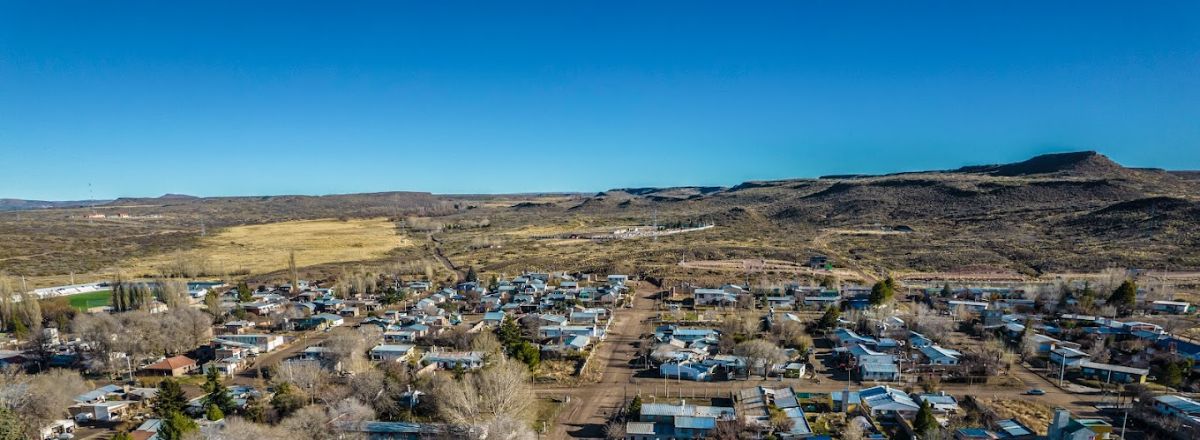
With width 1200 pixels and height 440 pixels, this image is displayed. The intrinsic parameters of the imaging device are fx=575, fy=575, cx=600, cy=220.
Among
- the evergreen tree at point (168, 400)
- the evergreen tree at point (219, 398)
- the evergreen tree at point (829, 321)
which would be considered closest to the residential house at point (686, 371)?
the evergreen tree at point (829, 321)

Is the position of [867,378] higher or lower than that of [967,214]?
lower

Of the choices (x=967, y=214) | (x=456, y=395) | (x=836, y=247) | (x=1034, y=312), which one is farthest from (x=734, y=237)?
(x=456, y=395)

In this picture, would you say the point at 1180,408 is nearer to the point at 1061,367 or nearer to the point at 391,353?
the point at 1061,367

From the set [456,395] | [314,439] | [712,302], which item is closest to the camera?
[314,439]

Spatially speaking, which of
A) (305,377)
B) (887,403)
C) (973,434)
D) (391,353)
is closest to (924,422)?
(973,434)

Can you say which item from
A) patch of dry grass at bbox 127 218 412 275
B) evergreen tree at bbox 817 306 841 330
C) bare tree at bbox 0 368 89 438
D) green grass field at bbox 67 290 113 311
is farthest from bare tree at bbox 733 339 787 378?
patch of dry grass at bbox 127 218 412 275

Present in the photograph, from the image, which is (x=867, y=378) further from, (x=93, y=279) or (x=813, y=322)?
(x=93, y=279)

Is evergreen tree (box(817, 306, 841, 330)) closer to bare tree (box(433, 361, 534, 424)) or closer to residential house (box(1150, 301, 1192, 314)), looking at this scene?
bare tree (box(433, 361, 534, 424))
